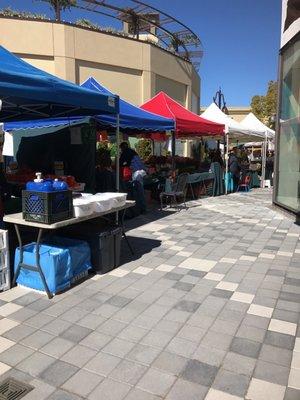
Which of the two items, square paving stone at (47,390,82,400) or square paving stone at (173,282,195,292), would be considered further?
square paving stone at (173,282,195,292)

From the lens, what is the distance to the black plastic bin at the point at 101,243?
4.79 meters

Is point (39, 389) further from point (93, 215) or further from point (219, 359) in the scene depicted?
point (93, 215)

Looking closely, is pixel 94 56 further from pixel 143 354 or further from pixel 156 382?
pixel 156 382

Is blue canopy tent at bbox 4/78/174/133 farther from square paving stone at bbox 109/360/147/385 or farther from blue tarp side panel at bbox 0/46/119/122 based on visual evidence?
square paving stone at bbox 109/360/147/385

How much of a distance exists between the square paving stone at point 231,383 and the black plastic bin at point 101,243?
237 centimetres

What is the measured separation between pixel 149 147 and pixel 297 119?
440 inches

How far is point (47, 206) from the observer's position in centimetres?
398

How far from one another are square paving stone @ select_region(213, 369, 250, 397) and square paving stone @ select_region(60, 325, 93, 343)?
1.22m

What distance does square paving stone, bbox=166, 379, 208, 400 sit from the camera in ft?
8.30

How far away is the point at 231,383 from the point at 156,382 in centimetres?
53

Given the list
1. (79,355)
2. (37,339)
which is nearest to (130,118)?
(37,339)

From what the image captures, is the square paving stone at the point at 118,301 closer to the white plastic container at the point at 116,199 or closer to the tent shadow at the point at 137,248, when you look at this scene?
the tent shadow at the point at 137,248

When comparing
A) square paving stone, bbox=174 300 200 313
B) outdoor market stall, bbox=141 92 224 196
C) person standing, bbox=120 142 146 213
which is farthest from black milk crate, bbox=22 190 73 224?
outdoor market stall, bbox=141 92 224 196

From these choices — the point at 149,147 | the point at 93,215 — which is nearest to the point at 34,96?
the point at 93,215
